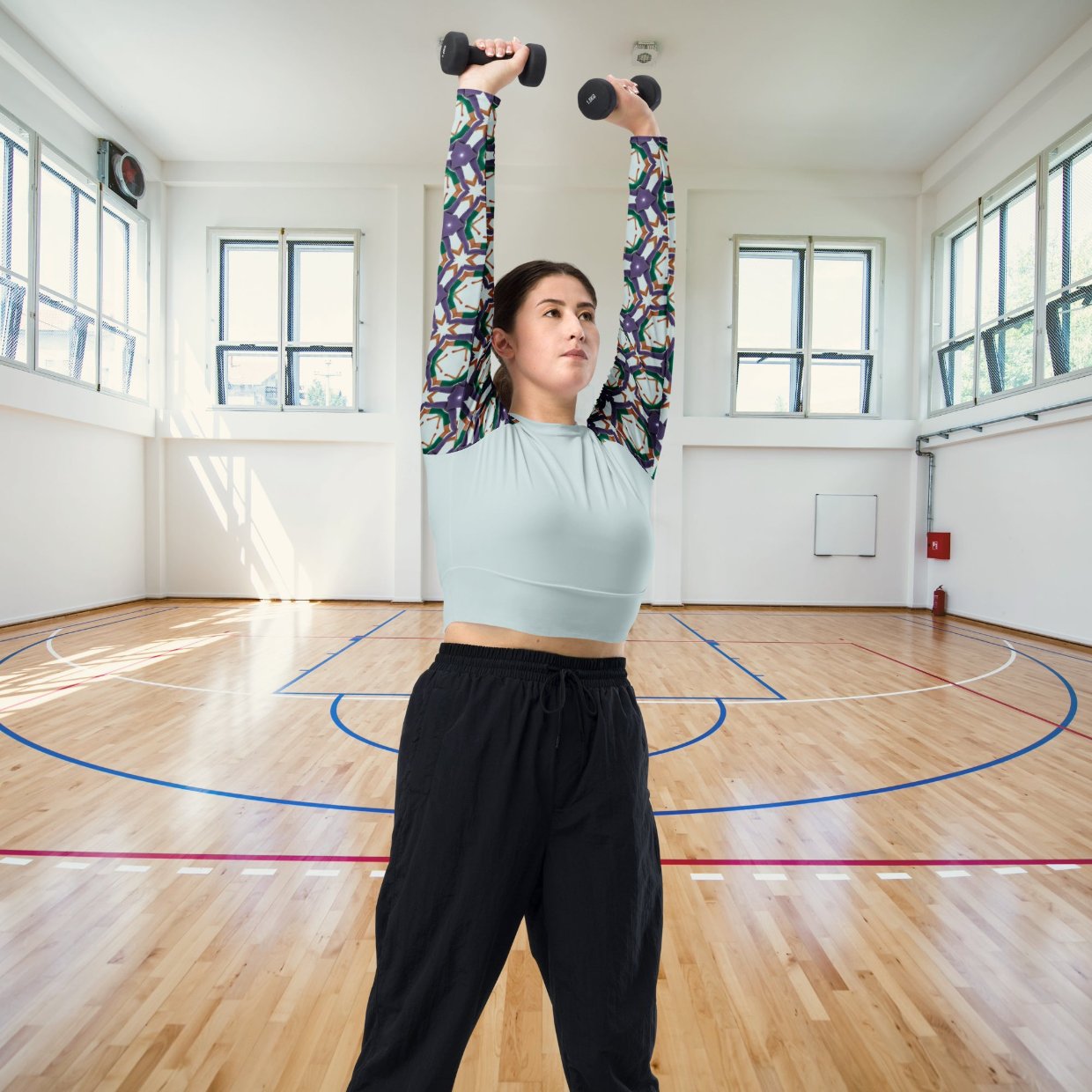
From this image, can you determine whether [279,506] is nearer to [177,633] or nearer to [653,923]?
[177,633]

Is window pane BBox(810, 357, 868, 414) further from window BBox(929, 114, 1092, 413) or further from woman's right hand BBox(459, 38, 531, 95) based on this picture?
woman's right hand BBox(459, 38, 531, 95)

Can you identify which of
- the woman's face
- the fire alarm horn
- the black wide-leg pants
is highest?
the fire alarm horn

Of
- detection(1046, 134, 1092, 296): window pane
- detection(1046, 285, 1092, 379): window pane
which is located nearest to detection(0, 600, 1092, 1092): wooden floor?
detection(1046, 285, 1092, 379): window pane

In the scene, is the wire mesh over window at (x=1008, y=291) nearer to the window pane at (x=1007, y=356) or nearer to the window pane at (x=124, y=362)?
the window pane at (x=1007, y=356)

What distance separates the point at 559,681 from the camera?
875 millimetres

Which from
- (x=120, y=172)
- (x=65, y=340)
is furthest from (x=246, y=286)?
(x=65, y=340)

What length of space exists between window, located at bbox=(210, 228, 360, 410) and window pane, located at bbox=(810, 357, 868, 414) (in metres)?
5.71

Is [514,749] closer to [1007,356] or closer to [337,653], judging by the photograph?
[337,653]

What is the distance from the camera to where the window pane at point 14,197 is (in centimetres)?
698

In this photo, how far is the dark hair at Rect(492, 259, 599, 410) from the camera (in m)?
1.01

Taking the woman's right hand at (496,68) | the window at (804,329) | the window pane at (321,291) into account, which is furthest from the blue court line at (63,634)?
the window at (804,329)

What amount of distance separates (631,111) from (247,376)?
9488 mm

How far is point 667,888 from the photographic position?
2230 mm

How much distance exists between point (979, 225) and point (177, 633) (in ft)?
30.1
